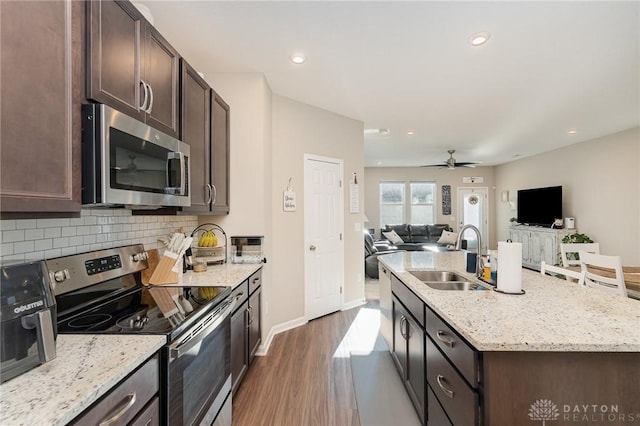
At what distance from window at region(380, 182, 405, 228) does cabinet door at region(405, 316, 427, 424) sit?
23.0ft

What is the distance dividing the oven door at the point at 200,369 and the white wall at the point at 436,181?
7.35 meters

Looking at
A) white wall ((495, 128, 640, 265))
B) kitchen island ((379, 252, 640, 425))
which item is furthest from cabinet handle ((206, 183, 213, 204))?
white wall ((495, 128, 640, 265))

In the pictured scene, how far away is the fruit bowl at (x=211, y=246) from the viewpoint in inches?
100

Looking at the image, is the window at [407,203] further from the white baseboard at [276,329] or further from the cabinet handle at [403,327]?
the cabinet handle at [403,327]

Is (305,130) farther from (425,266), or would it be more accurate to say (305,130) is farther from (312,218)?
(425,266)

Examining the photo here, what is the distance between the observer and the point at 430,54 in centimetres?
247

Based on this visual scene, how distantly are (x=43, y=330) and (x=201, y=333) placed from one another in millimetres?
643

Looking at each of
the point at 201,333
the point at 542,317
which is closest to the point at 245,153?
the point at 201,333

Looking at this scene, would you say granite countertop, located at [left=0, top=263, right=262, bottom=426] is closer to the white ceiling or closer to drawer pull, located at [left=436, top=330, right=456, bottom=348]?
drawer pull, located at [left=436, top=330, right=456, bottom=348]

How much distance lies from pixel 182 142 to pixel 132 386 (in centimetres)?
137

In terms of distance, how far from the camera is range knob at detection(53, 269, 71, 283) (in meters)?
1.31

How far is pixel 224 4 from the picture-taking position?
1.88 m

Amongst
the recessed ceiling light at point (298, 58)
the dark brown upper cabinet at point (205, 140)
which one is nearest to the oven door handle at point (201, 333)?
the dark brown upper cabinet at point (205, 140)

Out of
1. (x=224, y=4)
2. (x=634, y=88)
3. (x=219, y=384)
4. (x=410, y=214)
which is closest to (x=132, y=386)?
(x=219, y=384)
